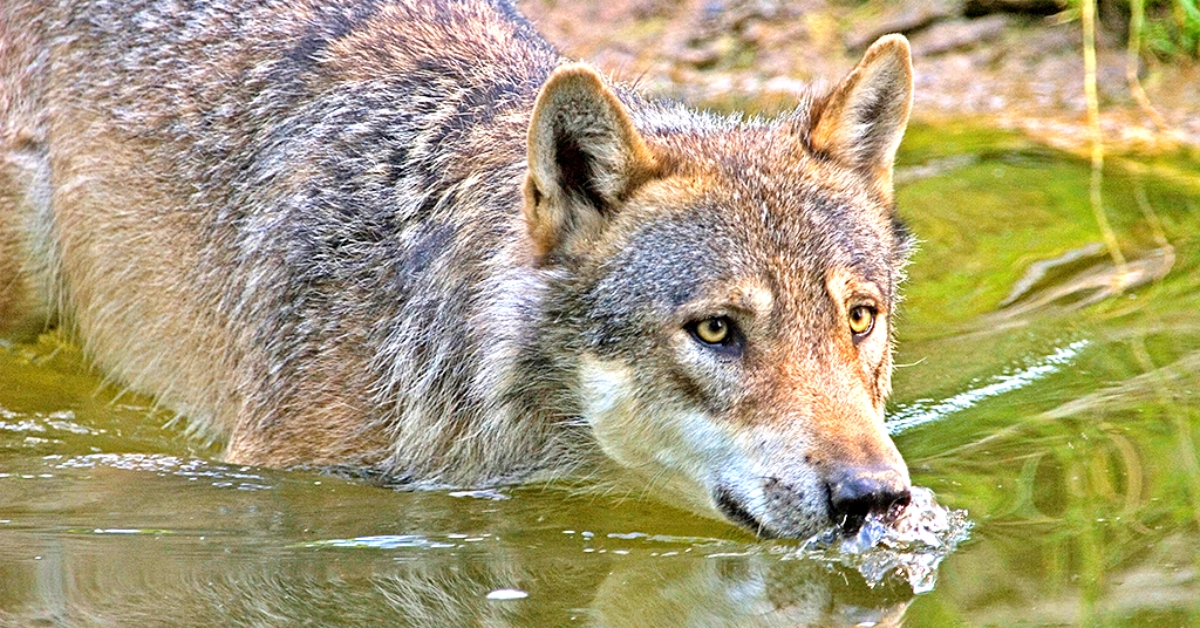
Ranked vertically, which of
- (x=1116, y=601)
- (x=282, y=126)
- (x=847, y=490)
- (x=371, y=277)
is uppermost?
(x=282, y=126)

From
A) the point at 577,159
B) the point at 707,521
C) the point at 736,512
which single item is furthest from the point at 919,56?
the point at 736,512

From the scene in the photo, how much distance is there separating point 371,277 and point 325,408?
59 centimetres

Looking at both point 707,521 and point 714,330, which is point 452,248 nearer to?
point 714,330

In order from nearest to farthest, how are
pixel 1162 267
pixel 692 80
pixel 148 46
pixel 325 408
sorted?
pixel 325 408 < pixel 148 46 < pixel 1162 267 < pixel 692 80

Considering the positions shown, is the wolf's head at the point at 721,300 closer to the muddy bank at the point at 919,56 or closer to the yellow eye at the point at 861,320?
the yellow eye at the point at 861,320

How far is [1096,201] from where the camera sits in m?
9.68

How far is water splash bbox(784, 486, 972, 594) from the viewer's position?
505cm

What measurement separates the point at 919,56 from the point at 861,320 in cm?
694

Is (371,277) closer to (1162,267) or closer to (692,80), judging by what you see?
(1162,267)

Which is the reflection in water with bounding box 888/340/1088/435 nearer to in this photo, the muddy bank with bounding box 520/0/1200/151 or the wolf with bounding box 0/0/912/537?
the wolf with bounding box 0/0/912/537

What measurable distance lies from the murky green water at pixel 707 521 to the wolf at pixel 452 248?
0.77 feet

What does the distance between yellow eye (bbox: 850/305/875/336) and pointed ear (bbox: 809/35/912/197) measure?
2.58 ft

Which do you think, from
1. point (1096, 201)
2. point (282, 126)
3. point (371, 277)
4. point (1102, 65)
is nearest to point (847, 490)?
point (371, 277)

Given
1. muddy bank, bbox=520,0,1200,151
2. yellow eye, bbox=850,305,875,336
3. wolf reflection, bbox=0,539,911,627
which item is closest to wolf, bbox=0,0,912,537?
yellow eye, bbox=850,305,875,336
